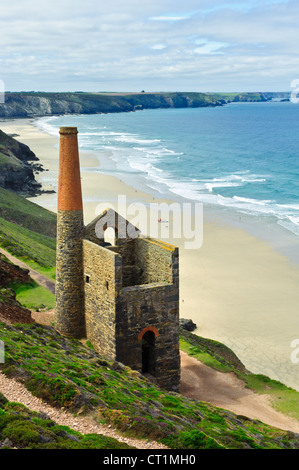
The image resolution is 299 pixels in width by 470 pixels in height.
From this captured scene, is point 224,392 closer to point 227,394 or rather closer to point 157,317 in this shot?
point 227,394

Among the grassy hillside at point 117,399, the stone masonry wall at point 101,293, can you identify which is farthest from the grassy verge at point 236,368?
the stone masonry wall at point 101,293

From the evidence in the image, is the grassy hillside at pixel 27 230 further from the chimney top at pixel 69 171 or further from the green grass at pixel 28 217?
the chimney top at pixel 69 171

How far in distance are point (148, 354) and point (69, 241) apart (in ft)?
20.4

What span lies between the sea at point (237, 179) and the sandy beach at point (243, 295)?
0.11 metres

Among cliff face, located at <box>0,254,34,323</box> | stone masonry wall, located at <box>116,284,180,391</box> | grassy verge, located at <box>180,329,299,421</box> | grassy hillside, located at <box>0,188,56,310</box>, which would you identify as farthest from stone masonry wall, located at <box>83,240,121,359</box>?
grassy verge, located at <box>180,329,299,421</box>

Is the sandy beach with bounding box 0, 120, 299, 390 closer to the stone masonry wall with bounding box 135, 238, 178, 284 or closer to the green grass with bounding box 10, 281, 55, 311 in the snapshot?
the stone masonry wall with bounding box 135, 238, 178, 284

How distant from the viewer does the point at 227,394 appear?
24.2 metres

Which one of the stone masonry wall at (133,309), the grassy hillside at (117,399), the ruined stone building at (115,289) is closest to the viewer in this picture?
the grassy hillside at (117,399)

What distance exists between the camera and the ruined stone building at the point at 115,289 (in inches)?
870

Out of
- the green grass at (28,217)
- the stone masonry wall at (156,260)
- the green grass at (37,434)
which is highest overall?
the stone masonry wall at (156,260)
